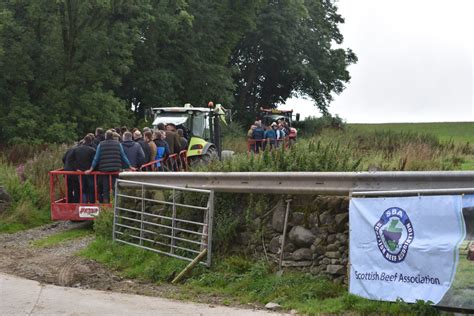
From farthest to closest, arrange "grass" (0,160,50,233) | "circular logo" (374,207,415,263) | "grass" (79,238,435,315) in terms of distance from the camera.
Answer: "grass" (0,160,50,233) < "grass" (79,238,435,315) < "circular logo" (374,207,415,263)

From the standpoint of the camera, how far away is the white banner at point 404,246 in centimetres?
808

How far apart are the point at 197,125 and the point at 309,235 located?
12.3 meters

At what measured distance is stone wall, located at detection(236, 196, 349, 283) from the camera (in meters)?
9.73

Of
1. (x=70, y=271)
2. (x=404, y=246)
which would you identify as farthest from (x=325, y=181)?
(x=70, y=271)

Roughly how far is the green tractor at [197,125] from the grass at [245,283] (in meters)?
8.51

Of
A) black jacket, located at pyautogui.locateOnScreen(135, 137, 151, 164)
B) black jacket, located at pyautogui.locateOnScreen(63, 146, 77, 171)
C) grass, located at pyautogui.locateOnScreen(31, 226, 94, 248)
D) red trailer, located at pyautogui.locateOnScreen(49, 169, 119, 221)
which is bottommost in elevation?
grass, located at pyautogui.locateOnScreen(31, 226, 94, 248)

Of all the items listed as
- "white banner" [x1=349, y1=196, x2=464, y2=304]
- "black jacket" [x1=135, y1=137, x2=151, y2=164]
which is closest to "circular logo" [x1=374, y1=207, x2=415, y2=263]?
"white banner" [x1=349, y1=196, x2=464, y2=304]

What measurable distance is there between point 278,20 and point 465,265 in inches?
1841

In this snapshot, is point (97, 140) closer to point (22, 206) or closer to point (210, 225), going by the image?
point (22, 206)

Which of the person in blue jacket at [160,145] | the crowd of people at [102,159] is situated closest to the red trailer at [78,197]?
the crowd of people at [102,159]

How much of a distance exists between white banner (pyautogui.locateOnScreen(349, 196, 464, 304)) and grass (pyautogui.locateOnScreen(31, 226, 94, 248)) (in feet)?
23.8

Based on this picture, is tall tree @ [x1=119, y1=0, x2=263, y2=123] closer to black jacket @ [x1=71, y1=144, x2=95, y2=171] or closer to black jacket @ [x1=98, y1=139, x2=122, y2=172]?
black jacket @ [x1=71, y1=144, x2=95, y2=171]

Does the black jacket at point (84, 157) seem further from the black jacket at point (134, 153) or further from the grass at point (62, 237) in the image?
the grass at point (62, 237)

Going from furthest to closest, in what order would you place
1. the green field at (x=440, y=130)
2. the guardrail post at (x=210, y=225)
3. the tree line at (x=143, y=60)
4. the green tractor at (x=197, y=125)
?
the green field at (x=440, y=130), the tree line at (x=143, y=60), the green tractor at (x=197, y=125), the guardrail post at (x=210, y=225)
